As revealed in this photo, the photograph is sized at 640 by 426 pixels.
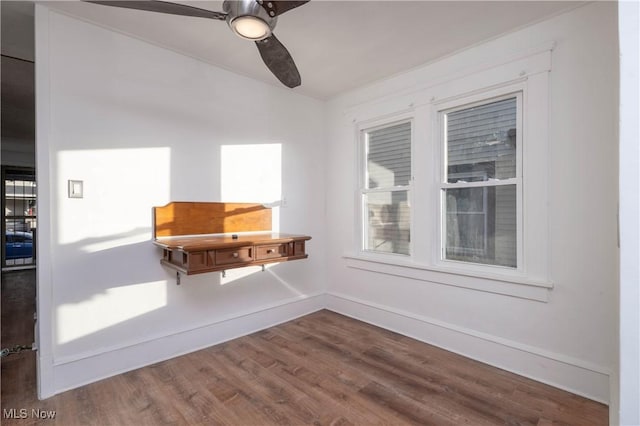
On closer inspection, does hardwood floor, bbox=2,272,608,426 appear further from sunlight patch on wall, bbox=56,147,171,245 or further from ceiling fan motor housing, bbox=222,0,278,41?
ceiling fan motor housing, bbox=222,0,278,41

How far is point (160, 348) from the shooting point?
246cm

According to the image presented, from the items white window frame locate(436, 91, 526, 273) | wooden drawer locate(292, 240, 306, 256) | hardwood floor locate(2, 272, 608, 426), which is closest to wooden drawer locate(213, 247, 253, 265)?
wooden drawer locate(292, 240, 306, 256)

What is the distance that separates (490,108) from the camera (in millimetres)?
2508

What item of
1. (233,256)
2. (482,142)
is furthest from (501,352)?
(233,256)

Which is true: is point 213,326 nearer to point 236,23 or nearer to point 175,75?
point 175,75

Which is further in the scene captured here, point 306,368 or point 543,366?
point 306,368

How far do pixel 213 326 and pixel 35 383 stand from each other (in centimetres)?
122

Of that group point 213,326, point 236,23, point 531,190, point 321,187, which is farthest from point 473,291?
point 236,23

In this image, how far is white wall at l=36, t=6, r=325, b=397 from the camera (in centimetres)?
204

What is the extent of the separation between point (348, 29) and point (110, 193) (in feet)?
7.05

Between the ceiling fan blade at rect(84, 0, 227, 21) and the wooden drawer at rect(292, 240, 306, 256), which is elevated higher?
the ceiling fan blade at rect(84, 0, 227, 21)

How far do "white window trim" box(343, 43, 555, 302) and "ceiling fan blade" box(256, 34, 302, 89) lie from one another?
1350mm

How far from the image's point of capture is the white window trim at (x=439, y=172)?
219cm

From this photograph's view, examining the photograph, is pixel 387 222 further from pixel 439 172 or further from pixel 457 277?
pixel 457 277
